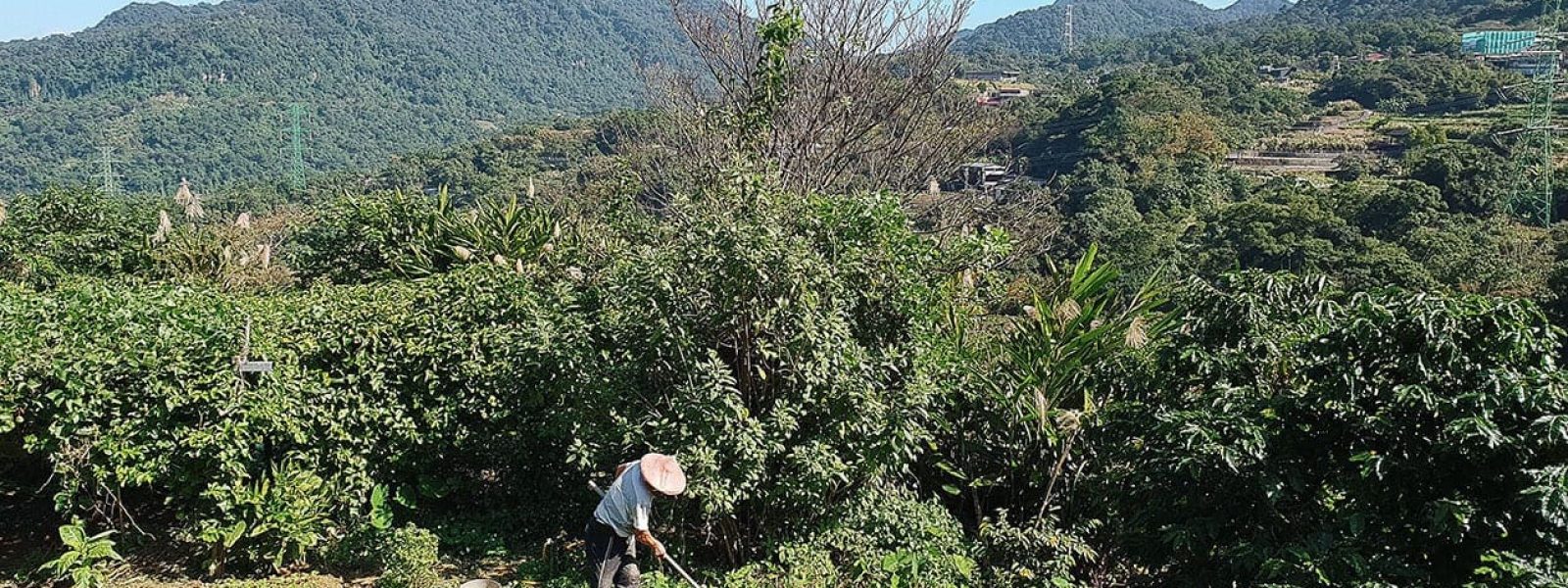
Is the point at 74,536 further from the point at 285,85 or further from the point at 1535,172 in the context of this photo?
the point at 285,85

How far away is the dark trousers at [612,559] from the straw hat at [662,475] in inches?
18.8

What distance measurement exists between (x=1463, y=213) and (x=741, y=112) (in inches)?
1189

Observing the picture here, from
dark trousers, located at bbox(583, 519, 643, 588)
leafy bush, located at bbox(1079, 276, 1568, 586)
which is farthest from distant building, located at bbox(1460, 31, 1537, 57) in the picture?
dark trousers, located at bbox(583, 519, 643, 588)

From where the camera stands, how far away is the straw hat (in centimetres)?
385

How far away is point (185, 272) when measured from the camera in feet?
30.8

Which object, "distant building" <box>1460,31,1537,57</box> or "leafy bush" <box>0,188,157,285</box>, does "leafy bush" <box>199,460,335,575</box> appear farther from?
"distant building" <box>1460,31,1537,57</box>

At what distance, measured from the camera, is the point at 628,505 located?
401 centimetres

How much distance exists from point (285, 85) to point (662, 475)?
129369 mm

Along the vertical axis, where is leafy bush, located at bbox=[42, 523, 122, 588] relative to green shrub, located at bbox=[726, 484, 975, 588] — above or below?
above

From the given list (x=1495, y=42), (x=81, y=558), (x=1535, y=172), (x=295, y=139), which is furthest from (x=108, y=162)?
(x=1495, y=42)

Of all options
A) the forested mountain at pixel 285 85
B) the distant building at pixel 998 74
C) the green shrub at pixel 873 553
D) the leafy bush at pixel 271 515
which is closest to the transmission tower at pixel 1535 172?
the green shrub at pixel 873 553

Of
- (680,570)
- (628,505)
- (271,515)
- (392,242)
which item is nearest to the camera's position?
(628,505)

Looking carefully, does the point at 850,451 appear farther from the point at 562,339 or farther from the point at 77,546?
the point at 77,546

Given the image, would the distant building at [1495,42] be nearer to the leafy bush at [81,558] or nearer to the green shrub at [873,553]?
the green shrub at [873,553]
